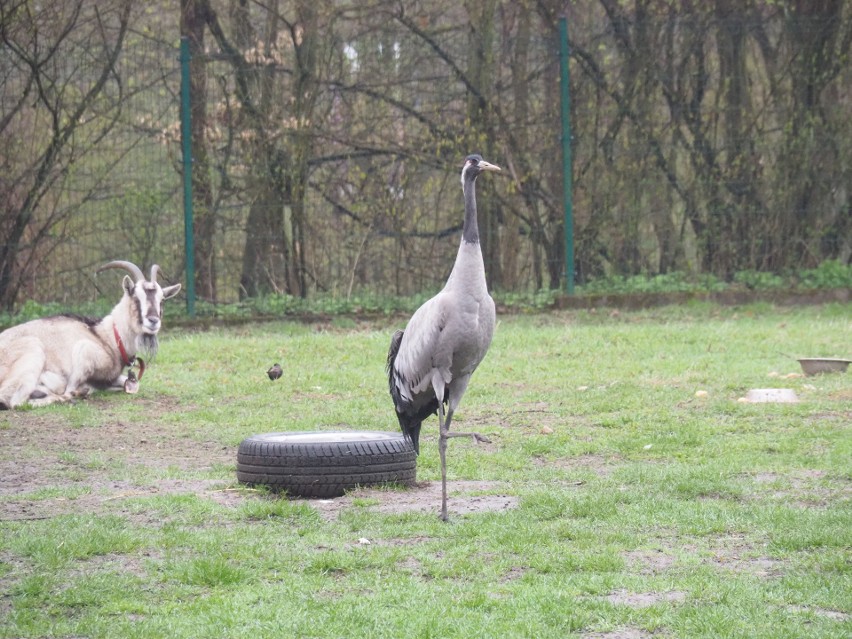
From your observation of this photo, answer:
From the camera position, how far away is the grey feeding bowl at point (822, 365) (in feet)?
33.3

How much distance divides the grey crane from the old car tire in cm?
32

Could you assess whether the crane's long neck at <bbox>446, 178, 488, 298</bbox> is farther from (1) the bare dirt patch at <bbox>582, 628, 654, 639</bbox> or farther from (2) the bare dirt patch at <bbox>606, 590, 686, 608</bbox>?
(1) the bare dirt patch at <bbox>582, 628, 654, 639</bbox>

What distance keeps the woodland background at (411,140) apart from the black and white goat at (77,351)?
3909mm

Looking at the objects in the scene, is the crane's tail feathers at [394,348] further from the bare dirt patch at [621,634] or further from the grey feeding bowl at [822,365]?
the grey feeding bowl at [822,365]

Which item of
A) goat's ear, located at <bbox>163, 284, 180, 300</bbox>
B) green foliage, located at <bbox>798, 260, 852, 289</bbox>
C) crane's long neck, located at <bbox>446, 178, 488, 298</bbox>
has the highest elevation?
crane's long neck, located at <bbox>446, 178, 488, 298</bbox>

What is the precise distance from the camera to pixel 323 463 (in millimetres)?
6516

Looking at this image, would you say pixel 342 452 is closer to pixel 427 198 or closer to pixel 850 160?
pixel 427 198

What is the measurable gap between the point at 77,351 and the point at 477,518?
5.77m

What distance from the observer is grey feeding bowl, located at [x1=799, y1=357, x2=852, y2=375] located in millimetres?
10141

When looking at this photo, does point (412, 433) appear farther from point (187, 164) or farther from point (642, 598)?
point (187, 164)

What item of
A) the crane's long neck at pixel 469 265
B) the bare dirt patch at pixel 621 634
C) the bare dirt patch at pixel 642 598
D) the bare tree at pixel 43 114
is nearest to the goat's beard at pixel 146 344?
the bare tree at pixel 43 114

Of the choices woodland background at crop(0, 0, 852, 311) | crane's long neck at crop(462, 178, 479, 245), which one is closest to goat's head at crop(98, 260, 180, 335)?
woodland background at crop(0, 0, 852, 311)

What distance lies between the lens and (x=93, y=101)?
15.0 m

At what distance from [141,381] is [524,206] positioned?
254 inches
